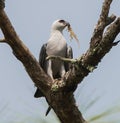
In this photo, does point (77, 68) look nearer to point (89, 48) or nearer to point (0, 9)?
point (89, 48)

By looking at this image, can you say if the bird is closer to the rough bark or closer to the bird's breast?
the bird's breast

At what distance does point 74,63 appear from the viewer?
Answer: 503 cm

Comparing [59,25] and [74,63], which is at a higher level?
[74,63]

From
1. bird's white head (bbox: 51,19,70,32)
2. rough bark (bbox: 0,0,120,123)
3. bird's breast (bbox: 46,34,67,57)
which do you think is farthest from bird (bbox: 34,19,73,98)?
rough bark (bbox: 0,0,120,123)

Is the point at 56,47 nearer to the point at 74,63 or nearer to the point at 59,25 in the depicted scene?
the point at 59,25

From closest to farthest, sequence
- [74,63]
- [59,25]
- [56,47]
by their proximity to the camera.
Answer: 1. [74,63]
2. [56,47]
3. [59,25]

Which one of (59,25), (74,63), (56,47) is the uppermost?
(74,63)

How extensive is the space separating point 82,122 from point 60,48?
10.4 feet

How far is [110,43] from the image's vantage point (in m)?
4.70

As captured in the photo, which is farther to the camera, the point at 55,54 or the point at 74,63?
the point at 55,54

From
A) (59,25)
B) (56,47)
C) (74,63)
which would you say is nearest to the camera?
(74,63)

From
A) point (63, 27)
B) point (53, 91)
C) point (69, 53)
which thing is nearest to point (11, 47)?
point (53, 91)

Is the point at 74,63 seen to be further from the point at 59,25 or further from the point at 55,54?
the point at 59,25

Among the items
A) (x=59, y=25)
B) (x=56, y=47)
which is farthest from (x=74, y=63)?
(x=59, y=25)
